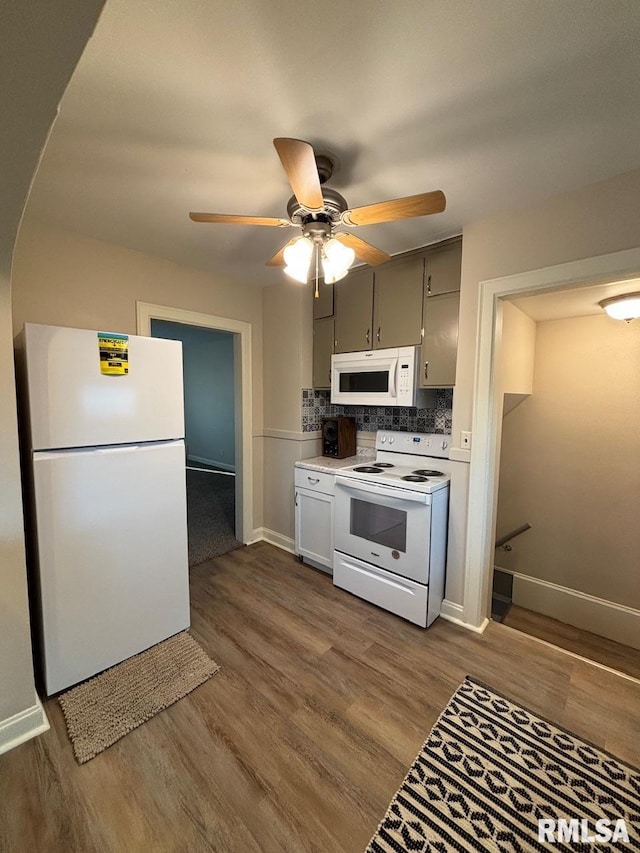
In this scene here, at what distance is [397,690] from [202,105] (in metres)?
2.63

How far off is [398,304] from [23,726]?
3.00 m

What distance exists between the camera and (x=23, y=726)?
1.37 m

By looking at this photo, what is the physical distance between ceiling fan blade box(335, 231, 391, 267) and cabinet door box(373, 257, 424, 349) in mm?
657

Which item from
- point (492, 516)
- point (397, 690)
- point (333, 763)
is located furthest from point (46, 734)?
point (492, 516)

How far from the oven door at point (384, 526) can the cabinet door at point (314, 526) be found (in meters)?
0.16

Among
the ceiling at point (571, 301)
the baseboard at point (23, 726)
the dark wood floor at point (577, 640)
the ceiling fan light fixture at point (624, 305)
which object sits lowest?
the dark wood floor at point (577, 640)

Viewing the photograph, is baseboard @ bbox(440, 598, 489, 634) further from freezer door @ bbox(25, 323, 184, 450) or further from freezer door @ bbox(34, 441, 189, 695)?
freezer door @ bbox(25, 323, 184, 450)

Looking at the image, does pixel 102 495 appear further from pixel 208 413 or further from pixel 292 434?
pixel 208 413

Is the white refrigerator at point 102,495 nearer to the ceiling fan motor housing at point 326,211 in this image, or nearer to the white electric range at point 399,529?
the ceiling fan motor housing at point 326,211

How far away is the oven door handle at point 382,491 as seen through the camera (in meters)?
2.00

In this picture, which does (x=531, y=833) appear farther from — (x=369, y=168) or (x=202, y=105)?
(x=202, y=105)

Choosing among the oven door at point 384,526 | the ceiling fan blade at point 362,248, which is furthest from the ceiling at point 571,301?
the oven door at point 384,526

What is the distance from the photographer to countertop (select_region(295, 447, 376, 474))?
2609mm

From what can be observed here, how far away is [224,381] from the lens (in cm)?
598
